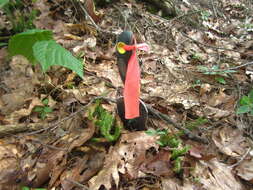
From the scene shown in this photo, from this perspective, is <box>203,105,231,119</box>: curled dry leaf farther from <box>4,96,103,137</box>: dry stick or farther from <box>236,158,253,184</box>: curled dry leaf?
<box>4,96,103,137</box>: dry stick

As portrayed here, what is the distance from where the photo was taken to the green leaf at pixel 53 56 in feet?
3.87

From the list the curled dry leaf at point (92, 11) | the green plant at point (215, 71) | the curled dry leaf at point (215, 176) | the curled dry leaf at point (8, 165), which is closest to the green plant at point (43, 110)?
the curled dry leaf at point (8, 165)

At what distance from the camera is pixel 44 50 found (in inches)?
47.3

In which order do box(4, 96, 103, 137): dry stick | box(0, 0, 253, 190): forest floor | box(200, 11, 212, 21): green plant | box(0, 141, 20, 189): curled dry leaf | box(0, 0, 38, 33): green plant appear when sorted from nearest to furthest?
box(0, 141, 20, 189): curled dry leaf
box(0, 0, 253, 190): forest floor
box(4, 96, 103, 137): dry stick
box(0, 0, 38, 33): green plant
box(200, 11, 212, 21): green plant

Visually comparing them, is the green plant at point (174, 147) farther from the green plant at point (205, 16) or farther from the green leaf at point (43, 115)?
the green plant at point (205, 16)

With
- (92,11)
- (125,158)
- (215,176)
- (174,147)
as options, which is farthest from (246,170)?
(92,11)

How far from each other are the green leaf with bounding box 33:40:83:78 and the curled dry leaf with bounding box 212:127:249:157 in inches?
42.1

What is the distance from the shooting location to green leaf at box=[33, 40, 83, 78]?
1.18 metres

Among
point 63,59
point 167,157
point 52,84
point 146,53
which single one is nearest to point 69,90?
point 52,84

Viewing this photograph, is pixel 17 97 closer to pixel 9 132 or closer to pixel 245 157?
pixel 9 132

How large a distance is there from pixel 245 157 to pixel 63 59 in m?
1.31

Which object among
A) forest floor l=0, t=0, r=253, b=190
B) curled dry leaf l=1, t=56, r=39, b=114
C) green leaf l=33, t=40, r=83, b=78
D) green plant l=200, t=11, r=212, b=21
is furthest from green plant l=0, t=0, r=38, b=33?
green plant l=200, t=11, r=212, b=21

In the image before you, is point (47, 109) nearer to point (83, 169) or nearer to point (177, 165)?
point (83, 169)

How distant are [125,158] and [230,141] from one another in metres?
0.81
